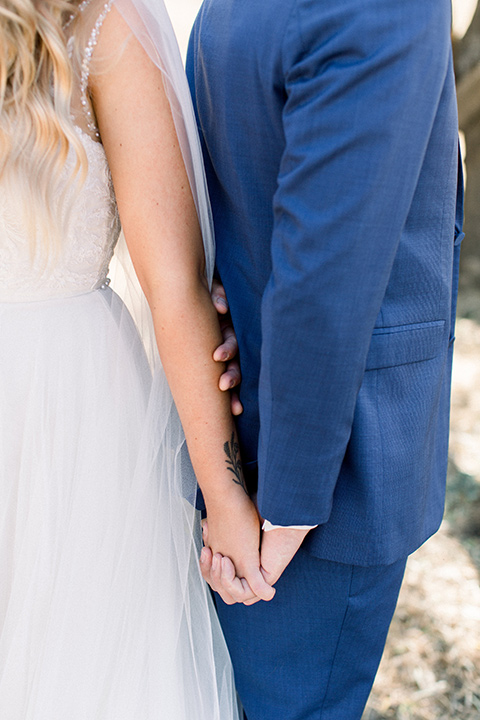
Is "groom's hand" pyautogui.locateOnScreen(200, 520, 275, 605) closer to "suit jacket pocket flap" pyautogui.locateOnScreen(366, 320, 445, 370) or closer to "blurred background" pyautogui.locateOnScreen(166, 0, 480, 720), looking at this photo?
"suit jacket pocket flap" pyautogui.locateOnScreen(366, 320, 445, 370)

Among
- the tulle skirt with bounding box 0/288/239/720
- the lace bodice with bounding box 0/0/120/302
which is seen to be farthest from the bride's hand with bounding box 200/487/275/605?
the lace bodice with bounding box 0/0/120/302

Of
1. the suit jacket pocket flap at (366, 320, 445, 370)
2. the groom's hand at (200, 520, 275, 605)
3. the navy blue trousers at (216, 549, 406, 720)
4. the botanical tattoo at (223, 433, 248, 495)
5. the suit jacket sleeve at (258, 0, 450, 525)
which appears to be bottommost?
the navy blue trousers at (216, 549, 406, 720)

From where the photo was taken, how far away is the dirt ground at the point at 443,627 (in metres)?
1.95

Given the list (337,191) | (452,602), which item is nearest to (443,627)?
(452,602)

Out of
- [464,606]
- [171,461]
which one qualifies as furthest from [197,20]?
[464,606]

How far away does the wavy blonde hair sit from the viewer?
2.72 feet

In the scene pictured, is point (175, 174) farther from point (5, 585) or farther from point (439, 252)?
point (5, 585)

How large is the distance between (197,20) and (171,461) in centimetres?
79

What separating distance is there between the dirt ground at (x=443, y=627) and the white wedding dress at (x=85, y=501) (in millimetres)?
1175

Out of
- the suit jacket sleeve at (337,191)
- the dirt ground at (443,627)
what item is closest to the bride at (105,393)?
the suit jacket sleeve at (337,191)

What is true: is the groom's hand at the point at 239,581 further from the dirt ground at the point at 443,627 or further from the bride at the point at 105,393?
the dirt ground at the point at 443,627

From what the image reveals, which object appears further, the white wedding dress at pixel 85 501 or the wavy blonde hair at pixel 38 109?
the white wedding dress at pixel 85 501

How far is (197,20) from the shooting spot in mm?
1056

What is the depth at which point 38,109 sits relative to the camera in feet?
2.85
